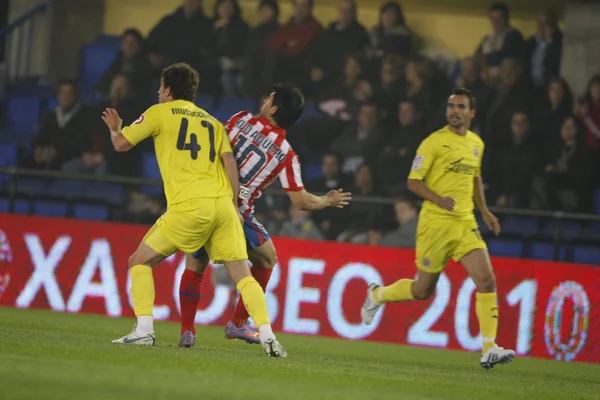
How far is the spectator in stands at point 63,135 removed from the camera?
15.2m

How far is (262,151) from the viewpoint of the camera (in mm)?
8258

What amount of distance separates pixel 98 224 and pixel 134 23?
263 inches

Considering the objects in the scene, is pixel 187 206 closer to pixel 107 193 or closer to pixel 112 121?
pixel 112 121

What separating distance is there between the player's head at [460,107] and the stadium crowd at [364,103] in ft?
12.5

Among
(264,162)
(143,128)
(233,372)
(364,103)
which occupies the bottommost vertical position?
(233,372)

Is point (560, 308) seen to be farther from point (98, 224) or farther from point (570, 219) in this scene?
point (98, 224)

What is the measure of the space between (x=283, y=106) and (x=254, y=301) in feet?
4.78

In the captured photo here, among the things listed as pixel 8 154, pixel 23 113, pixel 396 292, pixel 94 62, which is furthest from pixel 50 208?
pixel 396 292

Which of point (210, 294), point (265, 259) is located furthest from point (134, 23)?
point (265, 259)

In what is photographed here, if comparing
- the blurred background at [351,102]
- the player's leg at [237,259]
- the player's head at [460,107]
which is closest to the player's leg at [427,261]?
the player's head at [460,107]

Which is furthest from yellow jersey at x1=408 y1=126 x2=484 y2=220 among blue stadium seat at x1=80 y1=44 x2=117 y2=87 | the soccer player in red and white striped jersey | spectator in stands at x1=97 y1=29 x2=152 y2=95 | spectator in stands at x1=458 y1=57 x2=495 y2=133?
blue stadium seat at x1=80 y1=44 x2=117 y2=87

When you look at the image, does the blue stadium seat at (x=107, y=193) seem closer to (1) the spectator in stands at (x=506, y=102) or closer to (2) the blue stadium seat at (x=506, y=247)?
(2) the blue stadium seat at (x=506, y=247)

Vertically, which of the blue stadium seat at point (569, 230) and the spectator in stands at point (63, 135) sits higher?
the spectator in stands at point (63, 135)

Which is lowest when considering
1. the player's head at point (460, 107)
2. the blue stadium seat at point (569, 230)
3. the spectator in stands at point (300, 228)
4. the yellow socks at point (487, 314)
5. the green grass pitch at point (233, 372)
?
the green grass pitch at point (233, 372)
